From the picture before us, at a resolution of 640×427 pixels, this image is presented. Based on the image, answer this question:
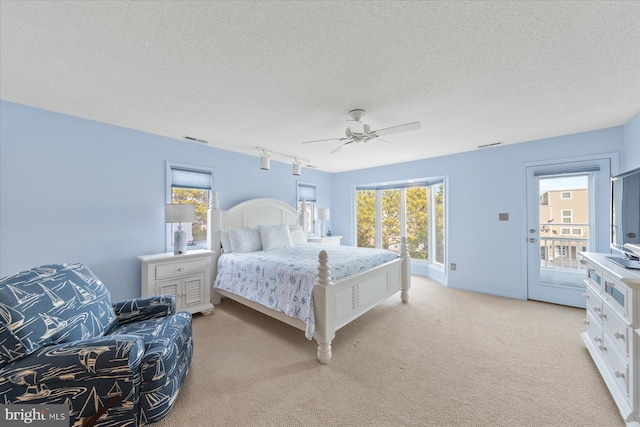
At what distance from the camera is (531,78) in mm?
1940

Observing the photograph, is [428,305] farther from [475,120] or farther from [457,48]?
[457,48]

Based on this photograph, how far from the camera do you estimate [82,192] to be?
2.77m

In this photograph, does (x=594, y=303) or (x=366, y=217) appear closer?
(x=594, y=303)

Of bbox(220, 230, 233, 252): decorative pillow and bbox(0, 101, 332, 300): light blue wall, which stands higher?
bbox(0, 101, 332, 300): light blue wall

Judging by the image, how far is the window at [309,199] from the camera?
5484 mm

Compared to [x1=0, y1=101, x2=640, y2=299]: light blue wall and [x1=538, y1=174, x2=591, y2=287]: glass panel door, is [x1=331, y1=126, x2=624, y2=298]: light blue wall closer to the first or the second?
[x1=0, y1=101, x2=640, y2=299]: light blue wall

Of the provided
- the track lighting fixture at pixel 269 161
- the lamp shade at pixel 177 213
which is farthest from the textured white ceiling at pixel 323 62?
the lamp shade at pixel 177 213

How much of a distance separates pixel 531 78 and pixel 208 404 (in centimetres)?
350

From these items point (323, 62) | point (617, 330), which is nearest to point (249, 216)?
point (323, 62)

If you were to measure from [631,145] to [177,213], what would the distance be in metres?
5.53

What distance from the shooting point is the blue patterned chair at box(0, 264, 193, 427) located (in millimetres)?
1319

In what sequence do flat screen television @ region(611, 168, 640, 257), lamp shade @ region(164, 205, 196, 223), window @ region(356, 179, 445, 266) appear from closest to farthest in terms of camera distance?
flat screen television @ region(611, 168, 640, 257)
lamp shade @ region(164, 205, 196, 223)
window @ region(356, 179, 445, 266)

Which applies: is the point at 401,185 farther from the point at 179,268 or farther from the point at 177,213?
the point at 179,268

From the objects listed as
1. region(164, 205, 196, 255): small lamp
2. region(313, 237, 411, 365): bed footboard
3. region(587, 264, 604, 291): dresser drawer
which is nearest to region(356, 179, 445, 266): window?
region(313, 237, 411, 365): bed footboard
